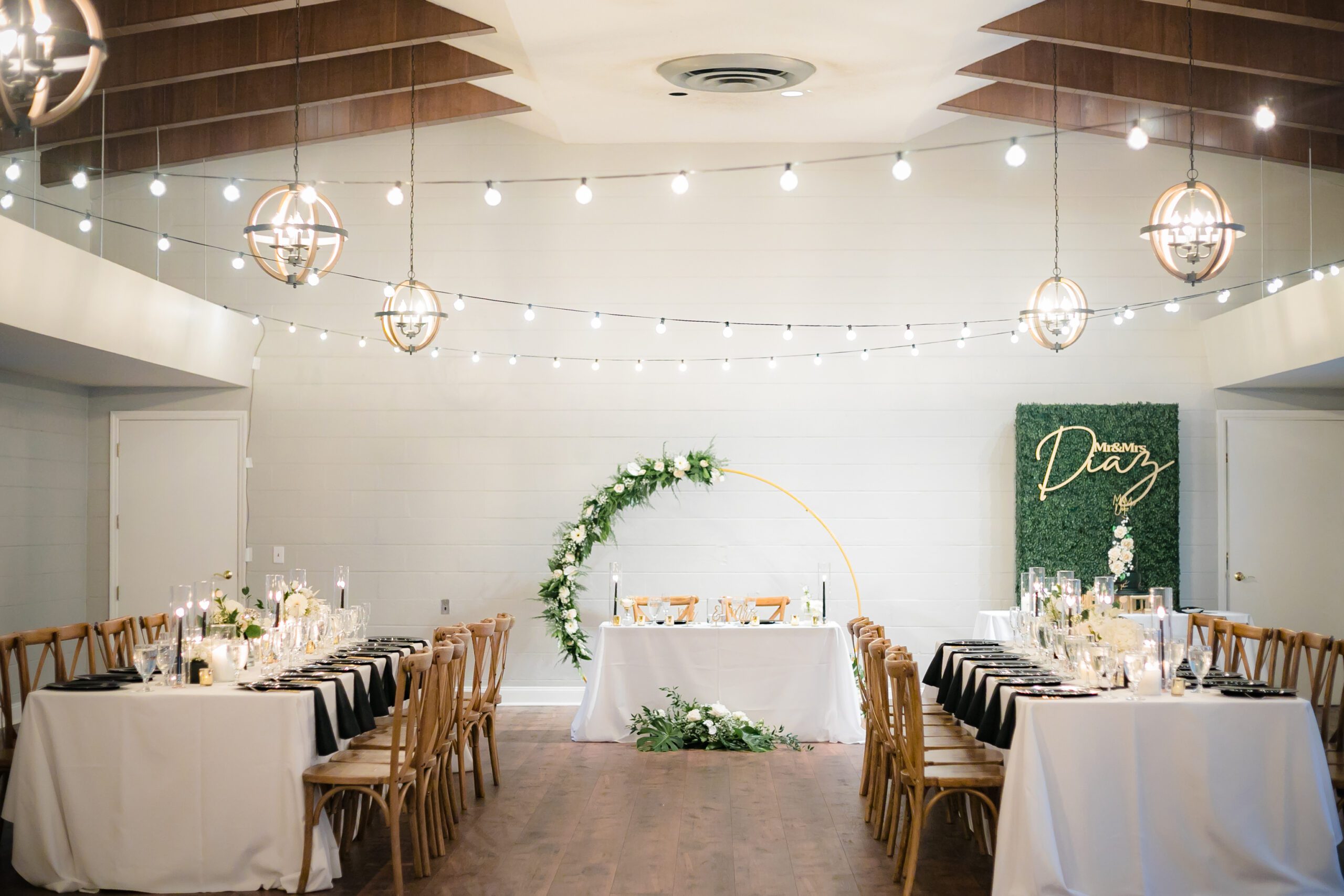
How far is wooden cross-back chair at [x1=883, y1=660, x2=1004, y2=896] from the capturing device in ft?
14.9

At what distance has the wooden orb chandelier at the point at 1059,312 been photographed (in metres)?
6.81

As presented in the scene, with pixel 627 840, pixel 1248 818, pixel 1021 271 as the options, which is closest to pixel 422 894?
pixel 627 840

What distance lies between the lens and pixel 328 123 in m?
9.02

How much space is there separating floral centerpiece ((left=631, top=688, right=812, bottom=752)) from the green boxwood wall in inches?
109

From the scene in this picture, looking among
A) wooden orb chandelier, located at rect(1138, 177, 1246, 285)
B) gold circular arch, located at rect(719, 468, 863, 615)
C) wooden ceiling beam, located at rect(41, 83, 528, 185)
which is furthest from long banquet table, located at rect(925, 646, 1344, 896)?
wooden ceiling beam, located at rect(41, 83, 528, 185)

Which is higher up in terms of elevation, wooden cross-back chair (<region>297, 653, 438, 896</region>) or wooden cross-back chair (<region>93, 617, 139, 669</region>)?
wooden cross-back chair (<region>93, 617, 139, 669</region>)

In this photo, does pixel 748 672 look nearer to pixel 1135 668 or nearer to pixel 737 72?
pixel 1135 668

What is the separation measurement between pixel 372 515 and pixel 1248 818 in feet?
22.4

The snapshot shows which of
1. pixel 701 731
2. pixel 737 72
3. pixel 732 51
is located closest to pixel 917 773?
pixel 701 731

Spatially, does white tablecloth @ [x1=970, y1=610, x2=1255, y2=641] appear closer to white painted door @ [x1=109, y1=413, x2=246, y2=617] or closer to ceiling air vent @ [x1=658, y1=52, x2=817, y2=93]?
ceiling air vent @ [x1=658, y1=52, x2=817, y2=93]

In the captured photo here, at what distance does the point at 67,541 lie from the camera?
9078 mm

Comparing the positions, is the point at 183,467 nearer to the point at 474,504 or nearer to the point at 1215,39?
the point at 474,504

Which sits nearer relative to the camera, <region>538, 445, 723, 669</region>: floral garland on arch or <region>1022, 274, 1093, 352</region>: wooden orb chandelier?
<region>1022, 274, 1093, 352</region>: wooden orb chandelier

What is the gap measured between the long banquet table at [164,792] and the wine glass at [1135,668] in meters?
3.29
